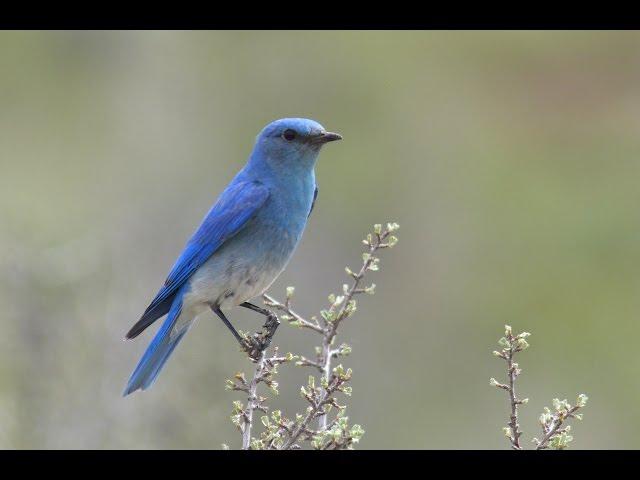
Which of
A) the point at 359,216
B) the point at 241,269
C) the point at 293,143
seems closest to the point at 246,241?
the point at 241,269

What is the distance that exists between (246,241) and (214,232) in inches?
8.6

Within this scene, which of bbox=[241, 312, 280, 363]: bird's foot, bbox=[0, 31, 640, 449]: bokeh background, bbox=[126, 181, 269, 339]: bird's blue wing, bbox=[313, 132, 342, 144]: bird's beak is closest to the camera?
bbox=[241, 312, 280, 363]: bird's foot

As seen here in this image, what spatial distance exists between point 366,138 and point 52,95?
937cm

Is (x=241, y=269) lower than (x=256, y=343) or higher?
higher

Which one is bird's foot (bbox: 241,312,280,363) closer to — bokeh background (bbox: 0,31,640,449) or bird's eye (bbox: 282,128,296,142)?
bird's eye (bbox: 282,128,296,142)

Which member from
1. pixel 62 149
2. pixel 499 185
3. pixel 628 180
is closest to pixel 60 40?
pixel 62 149

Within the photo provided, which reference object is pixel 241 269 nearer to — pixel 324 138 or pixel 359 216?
pixel 324 138

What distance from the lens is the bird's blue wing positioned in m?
5.55

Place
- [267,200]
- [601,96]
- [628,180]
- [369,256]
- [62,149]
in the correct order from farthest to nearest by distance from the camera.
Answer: [62,149]
[601,96]
[628,180]
[267,200]
[369,256]

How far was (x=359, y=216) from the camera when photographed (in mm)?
15852

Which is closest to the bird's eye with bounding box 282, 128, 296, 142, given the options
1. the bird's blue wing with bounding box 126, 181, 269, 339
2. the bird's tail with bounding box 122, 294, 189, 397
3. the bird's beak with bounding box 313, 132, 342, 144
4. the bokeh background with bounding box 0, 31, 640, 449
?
the bird's beak with bounding box 313, 132, 342, 144

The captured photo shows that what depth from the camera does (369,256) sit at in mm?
4113

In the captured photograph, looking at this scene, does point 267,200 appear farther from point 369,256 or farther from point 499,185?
point 499,185

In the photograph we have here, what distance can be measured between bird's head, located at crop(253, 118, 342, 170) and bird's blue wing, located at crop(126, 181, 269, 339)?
0.65 ft
